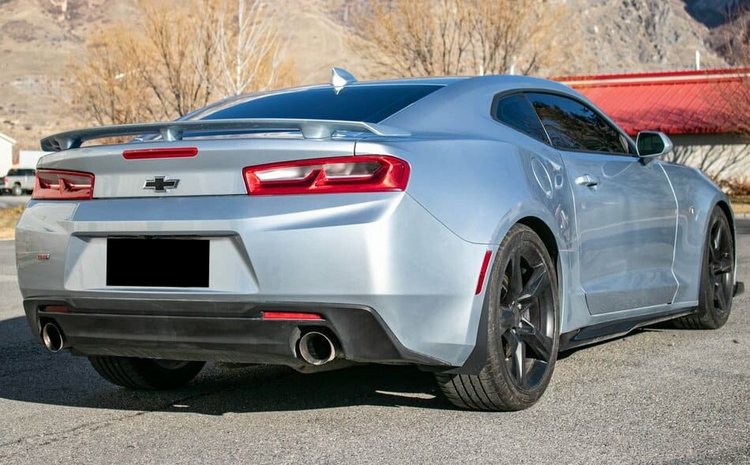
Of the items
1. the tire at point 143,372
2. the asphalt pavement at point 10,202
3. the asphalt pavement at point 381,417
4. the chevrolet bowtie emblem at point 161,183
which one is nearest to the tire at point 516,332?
the asphalt pavement at point 381,417

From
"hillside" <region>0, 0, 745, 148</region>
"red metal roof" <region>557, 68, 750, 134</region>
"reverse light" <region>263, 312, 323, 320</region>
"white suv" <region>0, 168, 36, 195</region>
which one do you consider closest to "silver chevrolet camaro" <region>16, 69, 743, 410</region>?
"reverse light" <region>263, 312, 323, 320</region>

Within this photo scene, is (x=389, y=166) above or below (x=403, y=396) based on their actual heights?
above

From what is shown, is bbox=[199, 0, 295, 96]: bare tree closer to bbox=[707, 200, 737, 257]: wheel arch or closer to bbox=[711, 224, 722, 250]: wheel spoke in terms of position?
bbox=[707, 200, 737, 257]: wheel arch

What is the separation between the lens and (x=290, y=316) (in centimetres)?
388

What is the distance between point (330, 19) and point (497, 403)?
183844 mm

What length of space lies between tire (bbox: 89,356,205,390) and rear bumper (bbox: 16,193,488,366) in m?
0.81

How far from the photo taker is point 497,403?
4391 millimetres

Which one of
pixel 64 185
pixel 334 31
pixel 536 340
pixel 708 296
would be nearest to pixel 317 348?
pixel 536 340

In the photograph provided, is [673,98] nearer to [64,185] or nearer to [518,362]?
[518,362]

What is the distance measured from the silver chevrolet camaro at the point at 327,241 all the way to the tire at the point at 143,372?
19 mm

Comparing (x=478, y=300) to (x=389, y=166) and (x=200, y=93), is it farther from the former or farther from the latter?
(x=200, y=93)

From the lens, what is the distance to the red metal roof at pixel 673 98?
34.8 metres

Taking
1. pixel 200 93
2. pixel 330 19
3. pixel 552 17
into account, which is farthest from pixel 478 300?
→ pixel 330 19

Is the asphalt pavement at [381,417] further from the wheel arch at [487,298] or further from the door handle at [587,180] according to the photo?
the door handle at [587,180]
